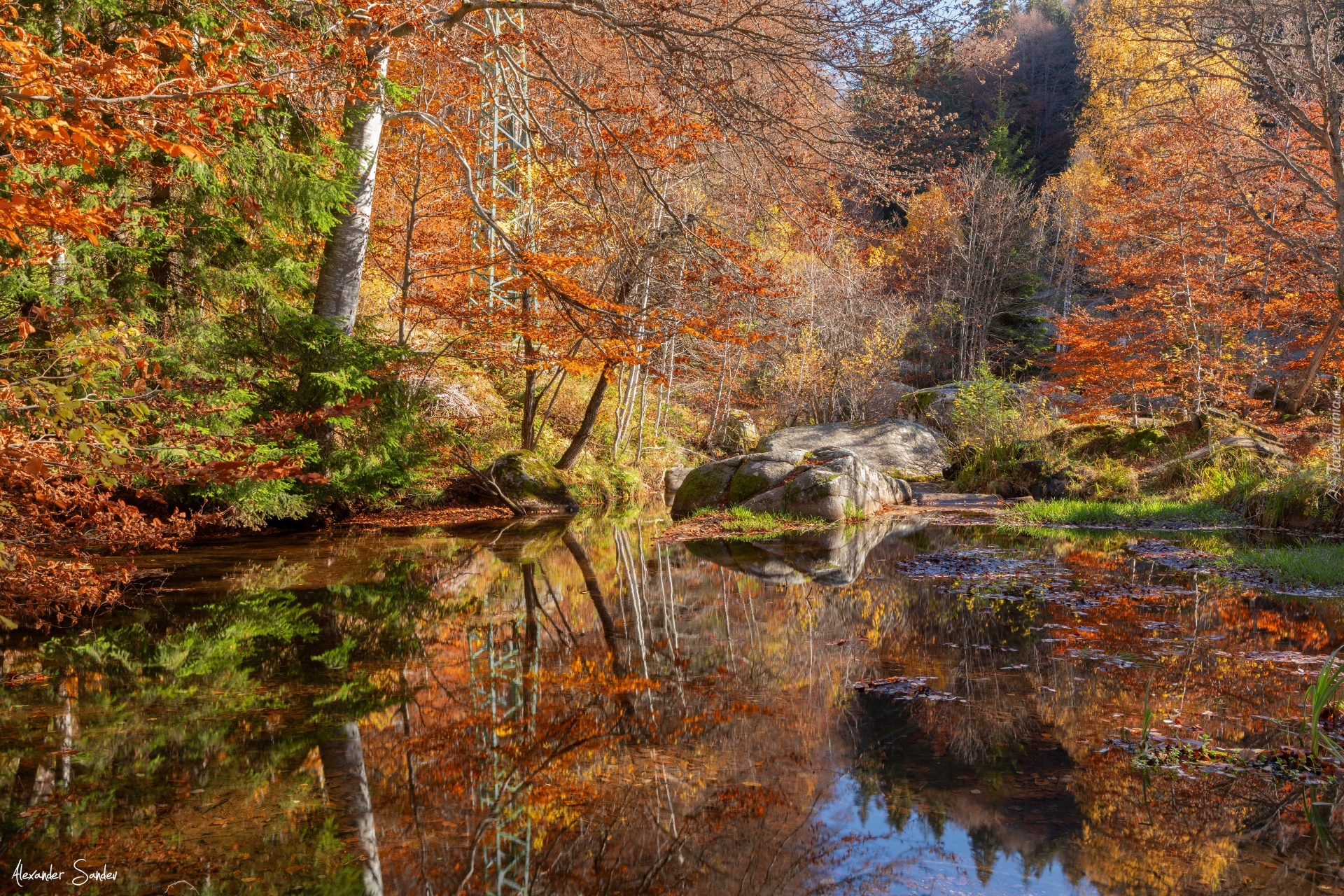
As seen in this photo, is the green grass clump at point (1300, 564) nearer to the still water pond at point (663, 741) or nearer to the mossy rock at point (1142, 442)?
the still water pond at point (663, 741)

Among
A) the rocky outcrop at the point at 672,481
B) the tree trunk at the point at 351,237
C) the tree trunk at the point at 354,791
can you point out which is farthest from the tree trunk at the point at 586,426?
the tree trunk at the point at 354,791

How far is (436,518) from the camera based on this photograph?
11.4 m

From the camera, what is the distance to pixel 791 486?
36.8ft

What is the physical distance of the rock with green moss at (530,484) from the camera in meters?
12.3

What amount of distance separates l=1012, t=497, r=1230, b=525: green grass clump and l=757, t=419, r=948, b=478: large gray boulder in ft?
18.4

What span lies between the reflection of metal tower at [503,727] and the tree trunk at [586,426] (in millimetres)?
7234

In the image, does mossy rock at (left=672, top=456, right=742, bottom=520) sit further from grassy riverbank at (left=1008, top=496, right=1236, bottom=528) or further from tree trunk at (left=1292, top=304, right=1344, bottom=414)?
tree trunk at (left=1292, top=304, right=1344, bottom=414)

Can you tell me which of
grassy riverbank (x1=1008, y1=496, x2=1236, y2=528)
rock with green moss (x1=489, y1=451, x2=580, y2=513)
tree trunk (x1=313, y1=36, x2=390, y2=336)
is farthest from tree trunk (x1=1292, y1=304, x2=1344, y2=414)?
tree trunk (x1=313, y1=36, x2=390, y2=336)

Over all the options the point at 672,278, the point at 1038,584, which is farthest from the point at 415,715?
the point at 672,278

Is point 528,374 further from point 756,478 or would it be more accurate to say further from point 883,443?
point 883,443

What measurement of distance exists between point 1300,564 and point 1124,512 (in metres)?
3.82

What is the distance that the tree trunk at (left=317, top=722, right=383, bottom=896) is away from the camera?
2355 mm

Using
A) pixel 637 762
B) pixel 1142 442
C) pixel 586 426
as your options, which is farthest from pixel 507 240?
pixel 1142 442

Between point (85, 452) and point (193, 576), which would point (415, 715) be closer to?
point (85, 452)
